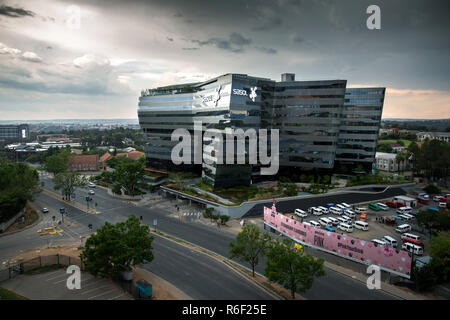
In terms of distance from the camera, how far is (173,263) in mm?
39031

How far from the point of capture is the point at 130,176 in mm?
74125

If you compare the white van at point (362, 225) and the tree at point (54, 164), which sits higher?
the tree at point (54, 164)

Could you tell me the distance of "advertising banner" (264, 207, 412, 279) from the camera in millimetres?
33281

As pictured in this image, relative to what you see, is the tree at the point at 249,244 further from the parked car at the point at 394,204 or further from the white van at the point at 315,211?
the parked car at the point at 394,204

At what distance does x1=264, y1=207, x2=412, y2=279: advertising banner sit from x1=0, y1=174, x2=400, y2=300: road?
342 centimetres

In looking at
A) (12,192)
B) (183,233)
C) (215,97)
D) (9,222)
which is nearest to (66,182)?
(12,192)

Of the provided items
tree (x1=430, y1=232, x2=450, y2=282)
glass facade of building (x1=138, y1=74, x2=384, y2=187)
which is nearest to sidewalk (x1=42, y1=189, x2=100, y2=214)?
glass facade of building (x1=138, y1=74, x2=384, y2=187)

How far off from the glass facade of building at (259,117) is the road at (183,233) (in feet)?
58.3

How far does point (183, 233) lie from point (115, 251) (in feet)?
62.9

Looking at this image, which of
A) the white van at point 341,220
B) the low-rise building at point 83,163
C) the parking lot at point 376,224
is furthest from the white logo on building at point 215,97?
the low-rise building at point 83,163

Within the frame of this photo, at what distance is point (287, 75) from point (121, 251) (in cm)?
7251

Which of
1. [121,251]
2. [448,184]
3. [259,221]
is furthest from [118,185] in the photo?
[448,184]

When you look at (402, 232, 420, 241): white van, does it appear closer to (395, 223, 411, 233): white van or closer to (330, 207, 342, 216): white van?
(395, 223, 411, 233): white van

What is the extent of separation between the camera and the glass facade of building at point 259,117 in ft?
225
